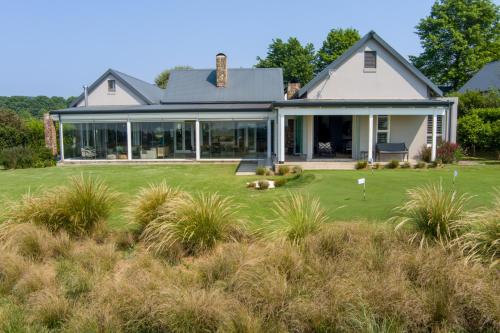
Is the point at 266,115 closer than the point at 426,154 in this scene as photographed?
No

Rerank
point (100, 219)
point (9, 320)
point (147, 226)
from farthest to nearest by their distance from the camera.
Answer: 1. point (100, 219)
2. point (147, 226)
3. point (9, 320)

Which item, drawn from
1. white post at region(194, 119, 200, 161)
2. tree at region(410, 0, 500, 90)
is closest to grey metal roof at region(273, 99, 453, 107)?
white post at region(194, 119, 200, 161)

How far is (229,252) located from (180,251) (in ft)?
3.19

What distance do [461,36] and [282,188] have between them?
32627 millimetres

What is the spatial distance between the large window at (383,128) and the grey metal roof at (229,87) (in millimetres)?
7180

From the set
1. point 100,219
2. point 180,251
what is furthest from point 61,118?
point 180,251

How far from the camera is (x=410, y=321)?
171 inches

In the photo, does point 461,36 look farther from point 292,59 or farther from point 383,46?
point 383,46

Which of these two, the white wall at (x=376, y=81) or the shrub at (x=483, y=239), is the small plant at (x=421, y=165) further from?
the shrub at (x=483, y=239)

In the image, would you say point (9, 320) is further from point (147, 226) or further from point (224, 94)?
point (224, 94)

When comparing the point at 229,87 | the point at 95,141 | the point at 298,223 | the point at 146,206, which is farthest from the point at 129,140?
the point at 298,223

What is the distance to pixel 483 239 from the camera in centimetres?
539

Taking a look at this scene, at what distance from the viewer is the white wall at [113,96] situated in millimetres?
26266

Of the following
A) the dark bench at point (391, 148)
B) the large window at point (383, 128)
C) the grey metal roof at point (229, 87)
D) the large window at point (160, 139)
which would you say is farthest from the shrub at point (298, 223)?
the grey metal roof at point (229, 87)
